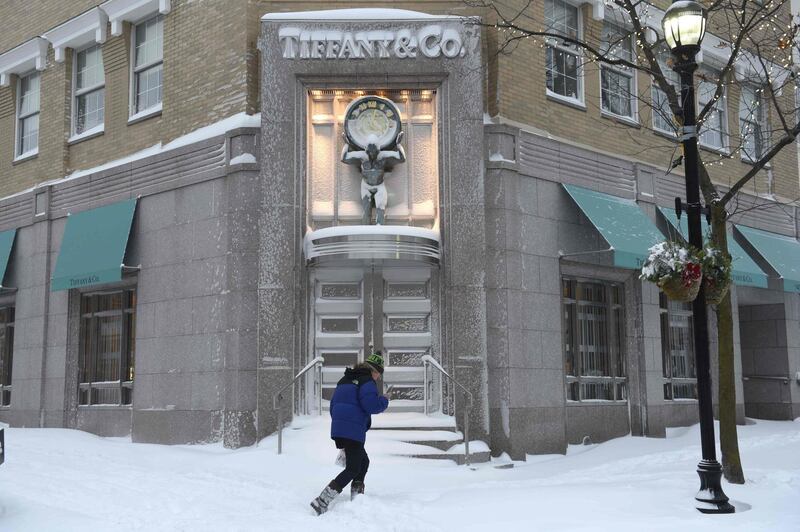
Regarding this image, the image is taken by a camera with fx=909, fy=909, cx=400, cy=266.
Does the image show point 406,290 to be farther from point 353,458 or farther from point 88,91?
point 88,91

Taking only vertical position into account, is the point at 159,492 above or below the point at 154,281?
below

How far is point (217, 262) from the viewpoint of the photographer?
15.4 metres

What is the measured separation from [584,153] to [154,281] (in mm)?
8252

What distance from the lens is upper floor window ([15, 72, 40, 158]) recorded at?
20.4 meters

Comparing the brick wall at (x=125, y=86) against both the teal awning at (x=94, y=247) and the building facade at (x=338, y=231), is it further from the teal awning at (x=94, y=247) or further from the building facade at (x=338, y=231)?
the teal awning at (x=94, y=247)

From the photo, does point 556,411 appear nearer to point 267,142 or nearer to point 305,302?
point 305,302

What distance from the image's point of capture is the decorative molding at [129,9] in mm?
17266

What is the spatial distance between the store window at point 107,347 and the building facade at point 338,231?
0.04 metres

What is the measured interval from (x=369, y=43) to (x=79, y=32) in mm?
7215

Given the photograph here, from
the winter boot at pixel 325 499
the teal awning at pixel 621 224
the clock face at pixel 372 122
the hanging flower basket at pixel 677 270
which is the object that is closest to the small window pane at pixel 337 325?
the clock face at pixel 372 122

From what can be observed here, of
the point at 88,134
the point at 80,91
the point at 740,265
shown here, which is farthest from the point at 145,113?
the point at 740,265

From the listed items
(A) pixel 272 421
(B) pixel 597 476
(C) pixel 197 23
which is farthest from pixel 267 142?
(B) pixel 597 476

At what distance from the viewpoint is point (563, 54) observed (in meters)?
17.3

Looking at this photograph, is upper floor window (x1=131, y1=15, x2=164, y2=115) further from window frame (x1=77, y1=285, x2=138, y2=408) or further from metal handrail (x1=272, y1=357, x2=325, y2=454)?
metal handrail (x1=272, y1=357, x2=325, y2=454)
